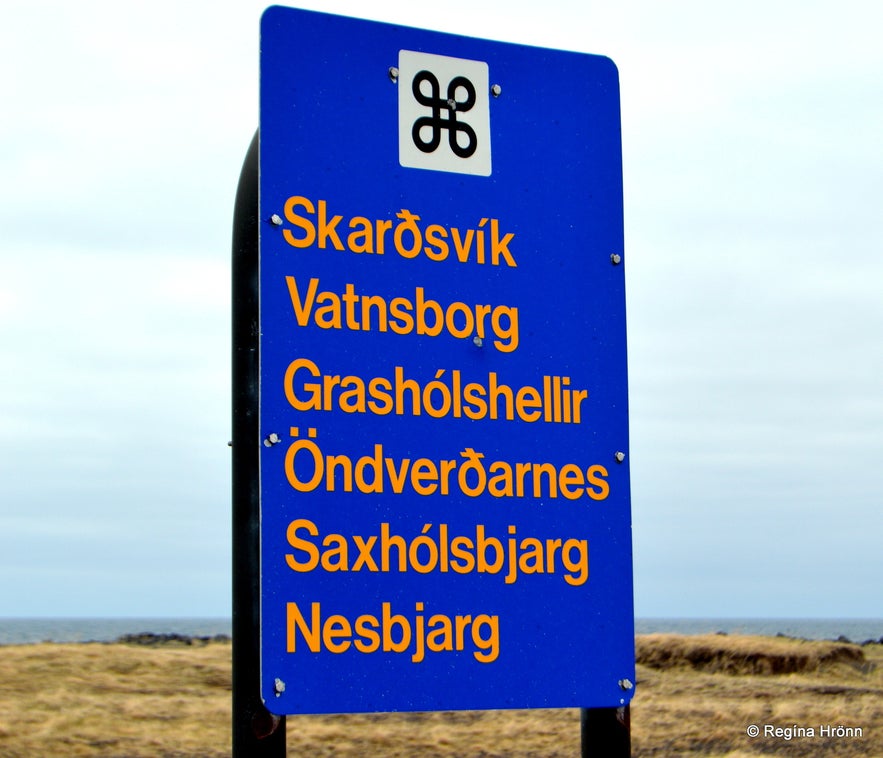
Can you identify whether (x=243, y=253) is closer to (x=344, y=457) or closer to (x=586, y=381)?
(x=344, y=457)

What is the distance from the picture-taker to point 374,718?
9.98 meters

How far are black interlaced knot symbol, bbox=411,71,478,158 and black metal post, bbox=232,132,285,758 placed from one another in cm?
41

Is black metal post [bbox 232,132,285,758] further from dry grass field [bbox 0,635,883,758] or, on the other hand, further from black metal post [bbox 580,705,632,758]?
dry grass field [bbox 0,635,883,758]

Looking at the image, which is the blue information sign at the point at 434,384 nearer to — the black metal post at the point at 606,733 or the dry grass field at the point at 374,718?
the black metal post at the point at 606,733

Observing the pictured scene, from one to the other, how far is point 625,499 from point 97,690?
8705mm

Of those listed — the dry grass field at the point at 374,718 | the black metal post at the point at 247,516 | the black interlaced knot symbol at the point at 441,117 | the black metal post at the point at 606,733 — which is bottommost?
the dry grass field at the point at 374,718

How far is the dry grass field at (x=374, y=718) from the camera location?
29.0 feet

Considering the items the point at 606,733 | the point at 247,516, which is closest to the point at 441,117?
the point at 247,516

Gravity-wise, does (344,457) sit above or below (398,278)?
below

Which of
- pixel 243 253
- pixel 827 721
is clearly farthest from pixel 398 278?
pixel 827 721

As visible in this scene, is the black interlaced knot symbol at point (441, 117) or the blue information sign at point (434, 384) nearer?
the blue information sign at point (434, 384)

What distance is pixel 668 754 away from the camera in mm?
8781

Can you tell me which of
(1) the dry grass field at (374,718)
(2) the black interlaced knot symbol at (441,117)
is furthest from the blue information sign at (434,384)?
(1) the dry grass field at (374,718)

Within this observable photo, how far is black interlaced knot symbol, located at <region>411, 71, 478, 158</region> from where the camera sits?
2.69 metres
